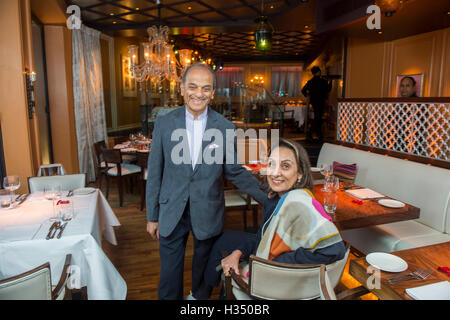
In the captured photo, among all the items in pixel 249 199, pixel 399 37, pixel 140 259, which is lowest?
pixel 140 259

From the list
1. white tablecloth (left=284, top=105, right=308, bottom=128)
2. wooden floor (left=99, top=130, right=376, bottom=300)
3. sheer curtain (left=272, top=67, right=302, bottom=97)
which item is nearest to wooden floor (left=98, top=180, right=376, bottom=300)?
wooden floor (left=99, top=130, right=376, bottom=300)

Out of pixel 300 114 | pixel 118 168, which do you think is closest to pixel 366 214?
pixel 118 168

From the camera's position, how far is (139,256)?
340 centimetres

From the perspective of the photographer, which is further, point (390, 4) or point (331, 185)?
point (390, 4)

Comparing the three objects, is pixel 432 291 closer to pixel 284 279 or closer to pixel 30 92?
pixel 284 279

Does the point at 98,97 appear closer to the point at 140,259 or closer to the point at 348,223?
the point at 140,259

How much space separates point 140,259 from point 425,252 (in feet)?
8.50

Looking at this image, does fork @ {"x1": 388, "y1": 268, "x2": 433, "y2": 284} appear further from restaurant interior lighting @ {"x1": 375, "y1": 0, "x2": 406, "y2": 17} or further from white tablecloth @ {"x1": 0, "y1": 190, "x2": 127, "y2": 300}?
restaurant interior lighting @ {"x1": 375, "y1": 0, "x2": 406, "y2": 17}

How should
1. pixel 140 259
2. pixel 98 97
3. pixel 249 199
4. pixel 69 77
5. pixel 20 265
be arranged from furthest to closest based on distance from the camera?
pixel 98 97 < pixel 69 77 < pixel 249 199 < pixel 140 259 < pixel 20 265

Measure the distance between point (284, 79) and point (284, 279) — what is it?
60.9 feet

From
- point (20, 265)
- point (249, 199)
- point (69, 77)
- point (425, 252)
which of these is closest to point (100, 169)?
point (69, 77)

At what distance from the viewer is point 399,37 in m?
7.20

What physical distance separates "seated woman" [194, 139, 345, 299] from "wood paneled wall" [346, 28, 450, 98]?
6.47 meters

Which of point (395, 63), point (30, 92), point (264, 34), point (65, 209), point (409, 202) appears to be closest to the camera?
point (65, 209)
